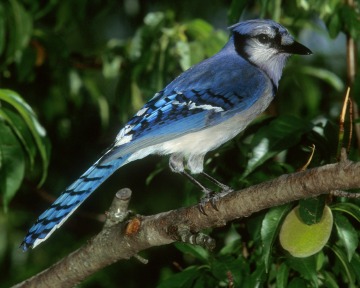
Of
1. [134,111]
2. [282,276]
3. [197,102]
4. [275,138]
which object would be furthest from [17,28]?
[282,276]

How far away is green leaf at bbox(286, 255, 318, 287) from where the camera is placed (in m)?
2.15

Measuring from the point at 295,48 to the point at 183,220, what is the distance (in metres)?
1.20

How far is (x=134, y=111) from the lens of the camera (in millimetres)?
3838

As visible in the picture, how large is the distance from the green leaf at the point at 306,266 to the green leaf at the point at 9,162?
93cm

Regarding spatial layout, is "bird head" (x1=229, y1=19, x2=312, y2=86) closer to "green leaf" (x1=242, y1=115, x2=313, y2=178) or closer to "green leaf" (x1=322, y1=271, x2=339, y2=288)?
"green leaf" (x1=242, y1=115, x2=313, y2=178)

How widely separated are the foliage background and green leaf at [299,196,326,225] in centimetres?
11

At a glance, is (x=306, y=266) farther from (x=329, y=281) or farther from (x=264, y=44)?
(x=264, y=44)

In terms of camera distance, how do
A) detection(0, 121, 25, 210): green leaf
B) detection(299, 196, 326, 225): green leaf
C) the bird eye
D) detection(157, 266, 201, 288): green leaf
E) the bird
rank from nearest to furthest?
1. detection(299, 196, 326, 225): green leaf
2. detection(157, 266, 201, 288): green leaf
3. detection(0, 121, 25, 210): green leaf
4. the bird
5. the bird eye

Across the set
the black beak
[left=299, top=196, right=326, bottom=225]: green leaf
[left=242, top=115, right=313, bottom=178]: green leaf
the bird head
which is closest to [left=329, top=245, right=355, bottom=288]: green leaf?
[left=299, top=196, right=326, bottom=225]: green leaf

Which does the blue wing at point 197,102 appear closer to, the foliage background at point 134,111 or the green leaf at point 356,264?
the foliage background at point 134,111

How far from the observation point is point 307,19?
368 cm

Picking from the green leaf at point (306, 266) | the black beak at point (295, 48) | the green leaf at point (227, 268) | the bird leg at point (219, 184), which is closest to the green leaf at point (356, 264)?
the green leaf at point (306, 266)

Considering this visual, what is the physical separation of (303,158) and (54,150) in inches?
67.1

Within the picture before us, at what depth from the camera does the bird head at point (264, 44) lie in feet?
10.2
